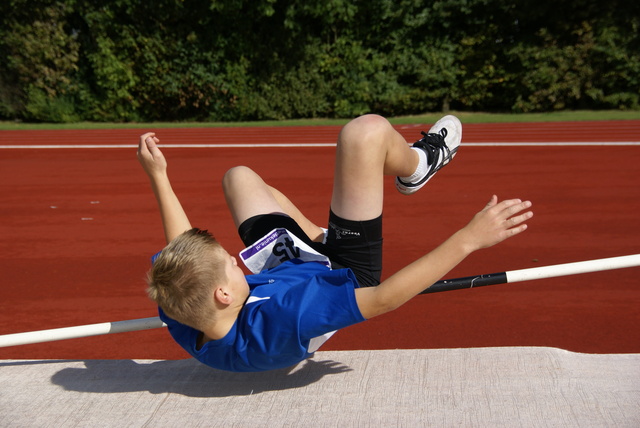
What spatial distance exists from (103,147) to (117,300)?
21.3ft

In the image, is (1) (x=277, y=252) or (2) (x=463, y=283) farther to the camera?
(1) (x=277, y=252)

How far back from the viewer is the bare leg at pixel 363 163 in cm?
241

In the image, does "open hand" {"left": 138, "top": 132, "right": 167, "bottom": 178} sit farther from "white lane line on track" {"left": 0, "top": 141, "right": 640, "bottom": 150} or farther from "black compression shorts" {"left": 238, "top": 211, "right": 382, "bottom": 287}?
"white lane line on track" {"left": 0, "top": 141, "right": 640, "bottom": 150}

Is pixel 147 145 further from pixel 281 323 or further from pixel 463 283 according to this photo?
pixel 463 283

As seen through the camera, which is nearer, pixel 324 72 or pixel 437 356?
pixel 437 356

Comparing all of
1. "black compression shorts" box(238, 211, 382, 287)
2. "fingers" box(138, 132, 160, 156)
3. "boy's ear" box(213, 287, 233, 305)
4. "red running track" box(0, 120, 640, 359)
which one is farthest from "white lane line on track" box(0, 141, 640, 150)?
"boy's ear" box(213, 287, 233, 305)

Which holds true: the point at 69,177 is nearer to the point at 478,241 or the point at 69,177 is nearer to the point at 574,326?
the point at 574,326

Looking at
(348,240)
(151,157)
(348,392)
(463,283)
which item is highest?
(151,157)

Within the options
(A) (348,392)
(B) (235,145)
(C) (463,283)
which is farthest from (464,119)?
(A) (348,392)

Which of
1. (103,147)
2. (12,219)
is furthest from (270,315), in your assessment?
(103,147)

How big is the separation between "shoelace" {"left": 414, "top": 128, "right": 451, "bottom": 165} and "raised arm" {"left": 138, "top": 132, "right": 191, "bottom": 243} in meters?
1.07

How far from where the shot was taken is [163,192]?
2.50 metres

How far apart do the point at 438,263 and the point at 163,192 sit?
112 centimetres

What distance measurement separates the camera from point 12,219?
17.6 feet
